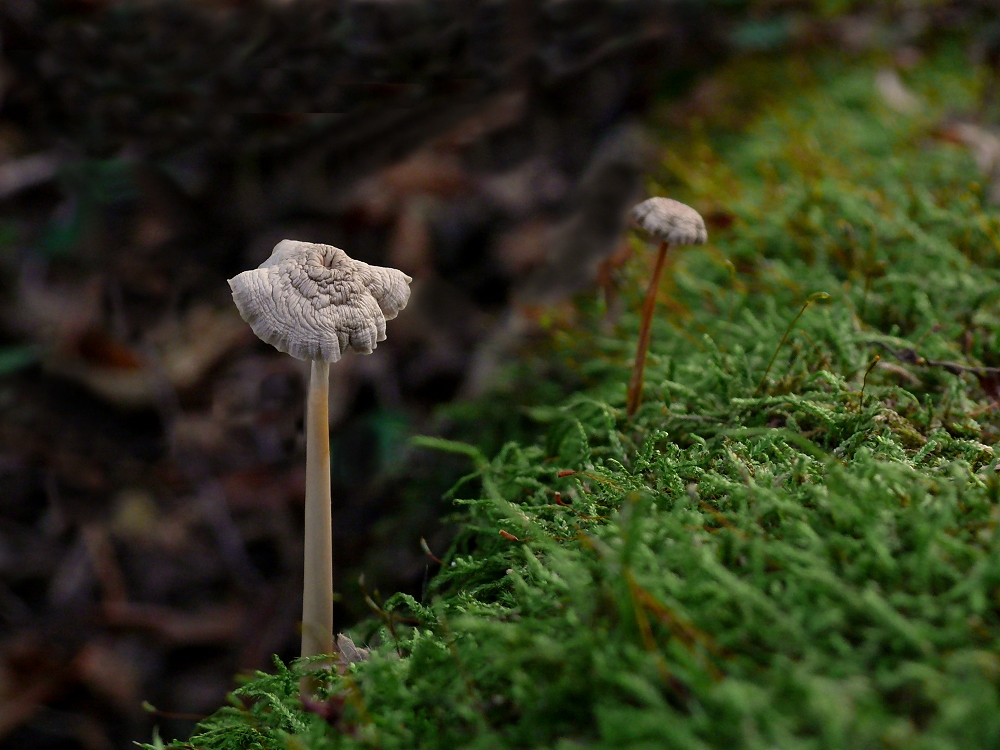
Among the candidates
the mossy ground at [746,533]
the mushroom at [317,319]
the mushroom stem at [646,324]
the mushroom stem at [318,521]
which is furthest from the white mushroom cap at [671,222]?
the mushroom stem at [318,521]

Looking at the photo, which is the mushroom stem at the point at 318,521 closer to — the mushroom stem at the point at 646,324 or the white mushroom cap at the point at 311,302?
the white mushroom cap at the point at 311,302

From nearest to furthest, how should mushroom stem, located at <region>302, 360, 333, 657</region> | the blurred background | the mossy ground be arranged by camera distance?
the mossy ground < mushroom stem, located at <region>302, 360, 333, 657</region> < the blurred background

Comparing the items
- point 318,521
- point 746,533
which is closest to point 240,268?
point 318,521

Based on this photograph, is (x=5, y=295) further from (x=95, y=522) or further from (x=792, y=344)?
(x=792, y=344)

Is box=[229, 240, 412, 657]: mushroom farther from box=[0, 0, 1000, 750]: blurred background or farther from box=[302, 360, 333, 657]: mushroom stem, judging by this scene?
box=[0, 0, 1000, 750]: blurred background

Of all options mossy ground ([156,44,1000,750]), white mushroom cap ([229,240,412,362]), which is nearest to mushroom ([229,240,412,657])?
white mushroom cap ([229,240,412,362])

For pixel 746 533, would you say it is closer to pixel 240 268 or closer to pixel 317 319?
pixel 317 319
